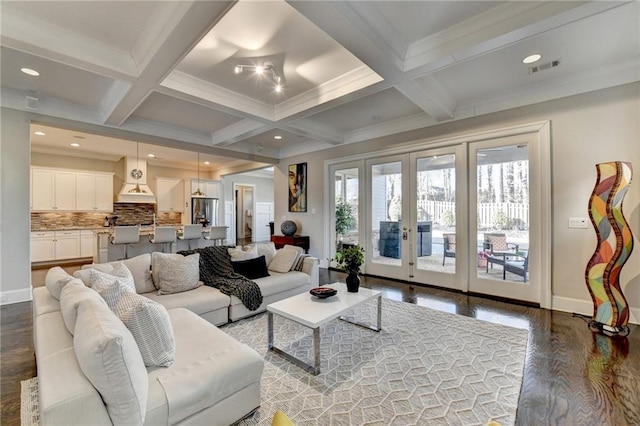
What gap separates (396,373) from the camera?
2193 millimetres

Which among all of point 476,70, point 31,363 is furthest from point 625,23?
point 31,363

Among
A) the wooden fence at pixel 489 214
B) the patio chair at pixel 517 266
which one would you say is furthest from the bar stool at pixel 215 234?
the patio chair at pixel 517 266

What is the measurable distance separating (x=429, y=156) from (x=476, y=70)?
1614 millimetres

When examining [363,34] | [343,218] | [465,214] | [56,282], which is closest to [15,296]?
[56,282]

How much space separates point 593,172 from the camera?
3270 mm

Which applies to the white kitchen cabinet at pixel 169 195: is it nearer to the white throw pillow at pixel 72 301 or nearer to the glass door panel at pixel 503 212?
the white throw pillow at pixel 72 301

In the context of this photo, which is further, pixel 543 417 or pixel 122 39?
pixel 122 39

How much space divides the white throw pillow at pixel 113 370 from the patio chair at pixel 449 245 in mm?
4357

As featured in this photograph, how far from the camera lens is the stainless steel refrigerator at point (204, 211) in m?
8.74

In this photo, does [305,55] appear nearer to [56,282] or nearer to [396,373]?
[56,282]

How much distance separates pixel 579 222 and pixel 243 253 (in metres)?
4.22

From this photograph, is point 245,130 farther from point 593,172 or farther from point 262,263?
point 593,172

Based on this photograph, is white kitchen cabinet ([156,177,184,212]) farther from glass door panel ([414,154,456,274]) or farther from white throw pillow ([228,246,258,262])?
glass door panel ([414,154,456,274])

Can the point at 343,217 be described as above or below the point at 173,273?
above
